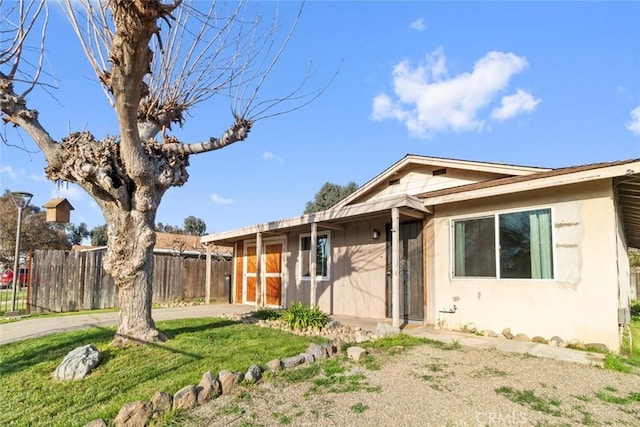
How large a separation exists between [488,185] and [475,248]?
49.9 inches

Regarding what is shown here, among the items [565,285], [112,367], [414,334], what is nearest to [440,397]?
[414,334]

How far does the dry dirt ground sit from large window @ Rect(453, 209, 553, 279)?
1.82 m

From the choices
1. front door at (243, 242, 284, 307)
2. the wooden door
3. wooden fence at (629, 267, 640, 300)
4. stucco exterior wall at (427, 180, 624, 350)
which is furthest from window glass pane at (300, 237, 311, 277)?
wooden fence at (629, 267, 640, 300)

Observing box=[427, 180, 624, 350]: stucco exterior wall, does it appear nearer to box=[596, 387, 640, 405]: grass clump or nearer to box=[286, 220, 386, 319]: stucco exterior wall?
box=[596, 387, 640, 405]: grass clump

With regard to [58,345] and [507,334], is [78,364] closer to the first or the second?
[58,345]

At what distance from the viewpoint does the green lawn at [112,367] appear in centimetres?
366

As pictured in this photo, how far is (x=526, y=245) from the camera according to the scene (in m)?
6.38

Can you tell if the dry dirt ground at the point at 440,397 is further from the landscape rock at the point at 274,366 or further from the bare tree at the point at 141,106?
the bare tree at the point at 141,106

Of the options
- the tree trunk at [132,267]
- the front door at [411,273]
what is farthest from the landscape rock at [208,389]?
the front door at [411,273]

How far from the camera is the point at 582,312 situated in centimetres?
570

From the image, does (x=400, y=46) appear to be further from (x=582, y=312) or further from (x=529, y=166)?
(x=582, y=312)

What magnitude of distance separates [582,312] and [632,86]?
723 cm

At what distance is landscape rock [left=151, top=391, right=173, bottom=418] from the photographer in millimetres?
3370

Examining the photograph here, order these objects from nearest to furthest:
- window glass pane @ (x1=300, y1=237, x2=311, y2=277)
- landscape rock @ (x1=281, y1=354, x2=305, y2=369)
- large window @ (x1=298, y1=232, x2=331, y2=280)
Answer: landscape rock @ (x1=281, y1=354, x2=305, y2=369), large window @ (x1=298, y1=232, x2=331, y2=280), window glass pane @ (x1=300, y1=237, x2=311, y2=277)
